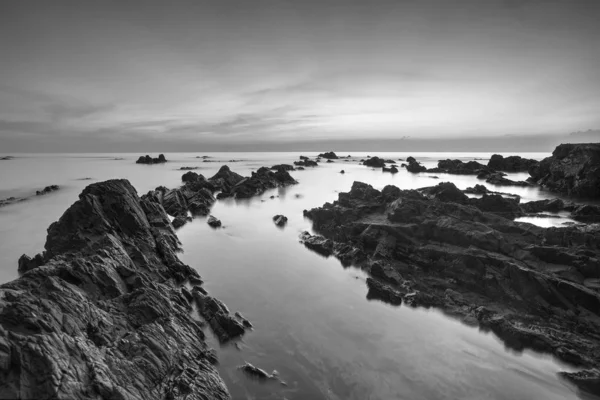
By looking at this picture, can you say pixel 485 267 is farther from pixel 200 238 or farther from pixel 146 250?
pixel 200 238

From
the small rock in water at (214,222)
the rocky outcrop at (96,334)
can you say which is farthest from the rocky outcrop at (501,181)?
the rocky outcrop at (96,334)

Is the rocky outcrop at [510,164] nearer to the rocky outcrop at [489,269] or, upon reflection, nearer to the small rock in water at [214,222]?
the rocky outcrop at [489,269]

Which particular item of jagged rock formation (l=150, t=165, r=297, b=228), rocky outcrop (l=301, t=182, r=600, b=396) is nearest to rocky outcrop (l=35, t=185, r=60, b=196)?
jagged rock formation (l=150, t=165, r=297, b=228)

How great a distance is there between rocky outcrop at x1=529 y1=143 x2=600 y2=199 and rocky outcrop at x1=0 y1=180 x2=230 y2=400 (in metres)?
85.5

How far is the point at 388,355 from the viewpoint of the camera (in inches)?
693

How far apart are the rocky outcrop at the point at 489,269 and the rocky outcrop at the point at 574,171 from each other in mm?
55389

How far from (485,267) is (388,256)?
8.62m

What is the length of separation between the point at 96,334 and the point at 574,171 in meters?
96.1

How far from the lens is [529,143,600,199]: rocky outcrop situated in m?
64.0

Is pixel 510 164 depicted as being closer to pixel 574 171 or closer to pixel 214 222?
pixel 574 171

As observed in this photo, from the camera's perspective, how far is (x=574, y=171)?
69.9 m

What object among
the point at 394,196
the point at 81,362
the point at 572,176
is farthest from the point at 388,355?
the point at 572,176

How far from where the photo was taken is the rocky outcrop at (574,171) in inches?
2520

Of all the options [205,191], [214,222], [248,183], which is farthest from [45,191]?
[214,222]
